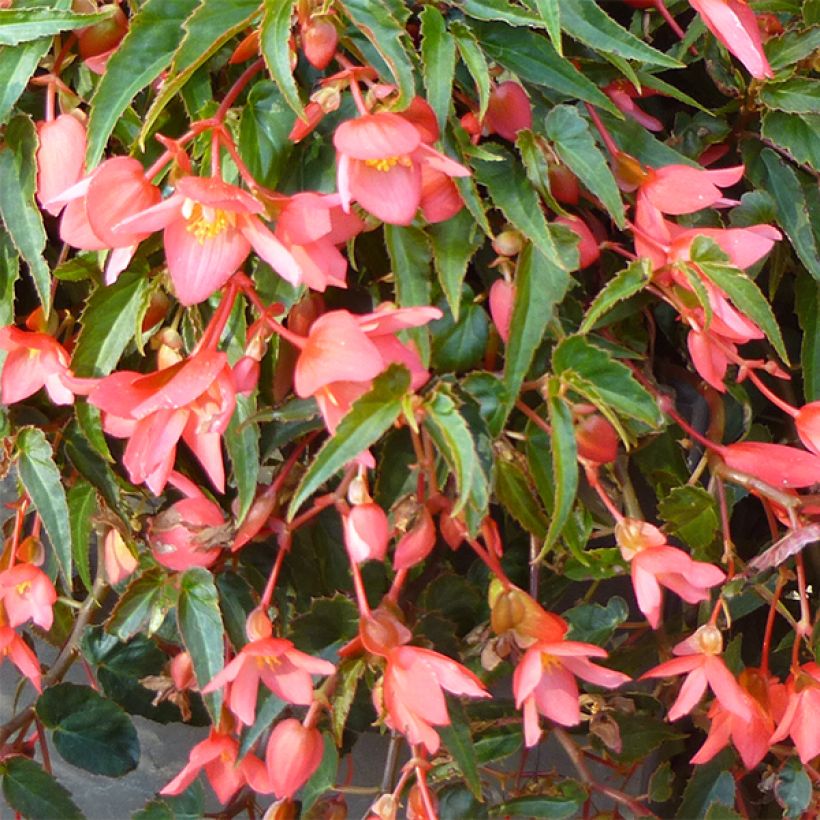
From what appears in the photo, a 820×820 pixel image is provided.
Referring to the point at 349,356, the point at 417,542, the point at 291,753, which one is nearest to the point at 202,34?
the point at 349,356

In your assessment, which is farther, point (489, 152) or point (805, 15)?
point (805, 15)

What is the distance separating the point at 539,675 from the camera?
1.55 feet

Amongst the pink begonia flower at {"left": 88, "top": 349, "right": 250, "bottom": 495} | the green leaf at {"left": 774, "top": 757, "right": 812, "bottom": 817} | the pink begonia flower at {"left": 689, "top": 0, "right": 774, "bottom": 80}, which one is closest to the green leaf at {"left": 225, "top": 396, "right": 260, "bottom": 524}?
the pink begonia flower at {"left": 88, "top": 349, "right": 250, "bottom": 495}

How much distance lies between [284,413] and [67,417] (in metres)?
0.17

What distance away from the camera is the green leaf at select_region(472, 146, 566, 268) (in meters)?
0.43

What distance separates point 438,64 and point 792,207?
0.24 m

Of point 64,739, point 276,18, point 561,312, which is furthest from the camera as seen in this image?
point 64,739

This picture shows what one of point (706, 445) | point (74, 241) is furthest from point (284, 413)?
point (706, 445)

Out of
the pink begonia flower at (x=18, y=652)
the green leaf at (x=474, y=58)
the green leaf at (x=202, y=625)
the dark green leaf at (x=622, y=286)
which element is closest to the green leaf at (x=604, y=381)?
the dark green leaf at (x=622, y=286)

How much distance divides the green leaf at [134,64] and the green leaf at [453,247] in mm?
134

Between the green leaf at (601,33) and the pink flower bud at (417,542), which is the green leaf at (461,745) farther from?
the green leaf at (601,33)

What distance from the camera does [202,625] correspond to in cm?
52

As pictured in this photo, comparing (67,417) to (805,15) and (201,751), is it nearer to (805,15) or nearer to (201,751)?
(201,751)

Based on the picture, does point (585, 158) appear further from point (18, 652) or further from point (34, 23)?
point (18, 652)
